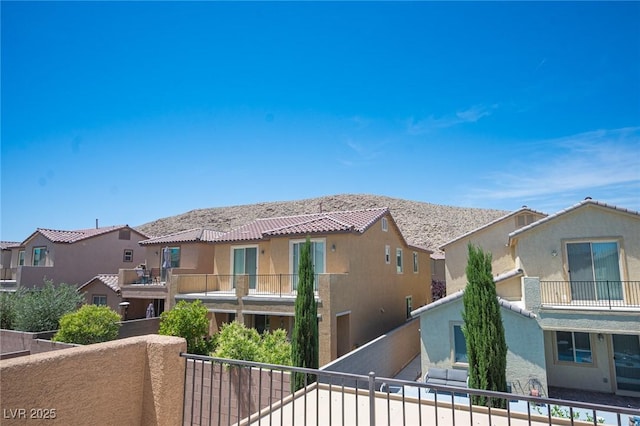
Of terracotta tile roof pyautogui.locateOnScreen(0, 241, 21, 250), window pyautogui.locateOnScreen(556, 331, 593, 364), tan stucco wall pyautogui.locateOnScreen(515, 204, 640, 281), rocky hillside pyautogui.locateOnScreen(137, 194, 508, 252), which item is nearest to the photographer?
tan stucco wall pyautogui.locateOnScreen(515, 204, 640, 281)

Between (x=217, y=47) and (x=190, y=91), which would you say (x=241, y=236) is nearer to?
(x=190, y=91)

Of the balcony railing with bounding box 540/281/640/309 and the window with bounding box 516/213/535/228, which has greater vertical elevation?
the window with bounding box 516/213/535/228

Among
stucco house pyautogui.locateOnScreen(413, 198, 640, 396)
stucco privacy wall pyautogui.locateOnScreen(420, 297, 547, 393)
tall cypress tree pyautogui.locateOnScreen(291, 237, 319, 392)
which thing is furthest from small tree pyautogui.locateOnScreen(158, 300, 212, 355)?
stucco privacy wall pyautogui.locateOnScreen(420, 297, 547, 393)

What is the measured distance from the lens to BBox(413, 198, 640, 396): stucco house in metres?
13.3

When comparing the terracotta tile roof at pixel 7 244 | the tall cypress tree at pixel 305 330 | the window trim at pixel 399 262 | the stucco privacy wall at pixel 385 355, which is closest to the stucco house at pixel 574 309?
the stucco privacy wall at pixel 385 355

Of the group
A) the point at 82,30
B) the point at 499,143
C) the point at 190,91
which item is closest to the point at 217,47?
the point at 190,91

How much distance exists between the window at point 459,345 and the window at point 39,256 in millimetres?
30912

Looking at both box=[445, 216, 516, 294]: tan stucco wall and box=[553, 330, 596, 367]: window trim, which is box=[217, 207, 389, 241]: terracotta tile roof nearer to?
box=[445, 216, 516, 294]: tan stucco wall

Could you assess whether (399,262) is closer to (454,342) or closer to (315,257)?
(315,257)

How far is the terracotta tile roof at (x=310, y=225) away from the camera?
18031 mm

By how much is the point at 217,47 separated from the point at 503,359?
48.4 ft

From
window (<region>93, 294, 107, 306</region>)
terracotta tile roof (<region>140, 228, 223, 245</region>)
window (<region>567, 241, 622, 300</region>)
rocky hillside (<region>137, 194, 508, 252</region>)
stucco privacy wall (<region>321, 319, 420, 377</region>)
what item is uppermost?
rocky hillside (<region>137, 194, 508, 252</region>)

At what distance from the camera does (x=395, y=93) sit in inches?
706

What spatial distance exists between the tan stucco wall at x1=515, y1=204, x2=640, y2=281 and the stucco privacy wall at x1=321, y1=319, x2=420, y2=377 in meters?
6.86
